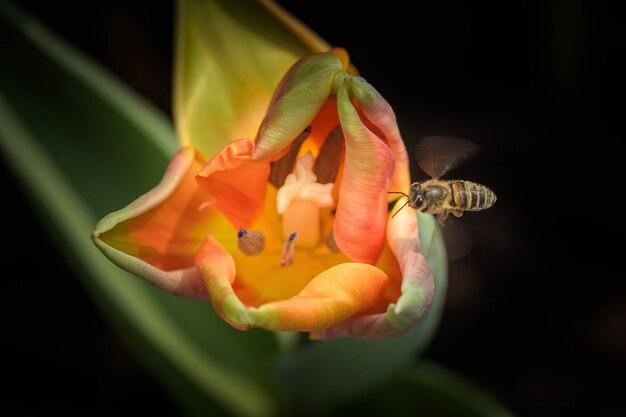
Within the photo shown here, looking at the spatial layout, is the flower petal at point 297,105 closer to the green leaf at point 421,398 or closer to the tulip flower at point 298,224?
the tulip flower at point 298,224

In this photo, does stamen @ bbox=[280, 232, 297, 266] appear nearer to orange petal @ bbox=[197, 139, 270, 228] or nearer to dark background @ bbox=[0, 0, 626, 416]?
orange petal @ bbox=[197, 139, 270, 228]

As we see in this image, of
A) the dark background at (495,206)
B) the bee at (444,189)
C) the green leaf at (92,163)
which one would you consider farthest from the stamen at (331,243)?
the dark background at (495,206)

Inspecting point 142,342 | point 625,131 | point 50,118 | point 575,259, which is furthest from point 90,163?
point 625,131

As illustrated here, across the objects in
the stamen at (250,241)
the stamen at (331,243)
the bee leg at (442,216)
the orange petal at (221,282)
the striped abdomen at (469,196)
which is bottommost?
the orange petal at (221,282)

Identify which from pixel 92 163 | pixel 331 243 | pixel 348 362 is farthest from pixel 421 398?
pixel 92 163

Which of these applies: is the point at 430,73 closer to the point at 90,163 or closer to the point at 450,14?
the point at 450,14

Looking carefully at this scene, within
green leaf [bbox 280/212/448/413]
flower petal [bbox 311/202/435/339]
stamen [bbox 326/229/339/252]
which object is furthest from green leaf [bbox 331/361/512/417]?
flower petal [bbox 311/202/435/339]

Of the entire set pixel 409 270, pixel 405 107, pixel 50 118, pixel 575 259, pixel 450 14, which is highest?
pixel 450 14
